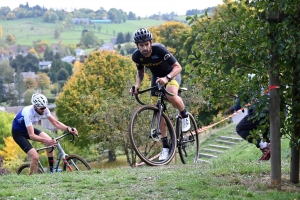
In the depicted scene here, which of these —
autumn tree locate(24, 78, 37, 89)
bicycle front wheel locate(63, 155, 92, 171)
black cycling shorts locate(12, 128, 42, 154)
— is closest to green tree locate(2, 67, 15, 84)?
autumn tree locate(24, 78, 37, 89)

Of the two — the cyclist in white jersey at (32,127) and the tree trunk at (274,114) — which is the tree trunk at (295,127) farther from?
the cyclist in white jersey at (32,127)

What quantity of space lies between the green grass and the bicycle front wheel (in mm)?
1746

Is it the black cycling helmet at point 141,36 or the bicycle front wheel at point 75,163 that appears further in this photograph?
the bicycle front wheel at point 75,163

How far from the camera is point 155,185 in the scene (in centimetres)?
743

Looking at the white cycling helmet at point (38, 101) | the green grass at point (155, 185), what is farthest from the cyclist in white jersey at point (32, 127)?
the green grass at point (155, 185)

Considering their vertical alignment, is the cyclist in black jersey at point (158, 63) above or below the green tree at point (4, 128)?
above

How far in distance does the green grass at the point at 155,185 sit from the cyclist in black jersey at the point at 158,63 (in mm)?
1474

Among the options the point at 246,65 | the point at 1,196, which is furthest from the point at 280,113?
the point at 1,196

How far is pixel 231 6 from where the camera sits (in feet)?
23.1

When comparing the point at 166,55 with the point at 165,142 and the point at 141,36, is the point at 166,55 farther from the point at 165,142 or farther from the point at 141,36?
the point at 165,142

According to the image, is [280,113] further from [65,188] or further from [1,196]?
[1,196]

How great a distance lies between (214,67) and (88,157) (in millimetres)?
47172

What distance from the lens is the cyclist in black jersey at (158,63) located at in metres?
9.40

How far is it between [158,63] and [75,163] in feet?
9.90
